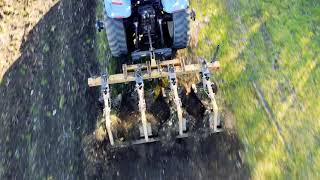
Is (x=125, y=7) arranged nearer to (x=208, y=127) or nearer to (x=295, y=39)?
(x=208, y=127)

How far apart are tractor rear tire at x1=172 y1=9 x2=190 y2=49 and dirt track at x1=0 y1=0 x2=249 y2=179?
156 centimetres

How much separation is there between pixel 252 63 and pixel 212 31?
96 centimetres

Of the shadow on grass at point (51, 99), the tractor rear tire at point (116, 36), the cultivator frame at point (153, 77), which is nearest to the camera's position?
the cultivator frame at point (153, 77)

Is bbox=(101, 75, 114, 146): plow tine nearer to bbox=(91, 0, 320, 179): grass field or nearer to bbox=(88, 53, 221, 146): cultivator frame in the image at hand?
bbox=(88, 53, 221, 146): cultivator frame

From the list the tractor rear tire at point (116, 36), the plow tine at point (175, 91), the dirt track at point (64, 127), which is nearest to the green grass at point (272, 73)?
the dirt track at point (64, 127)

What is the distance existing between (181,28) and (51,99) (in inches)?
97.3

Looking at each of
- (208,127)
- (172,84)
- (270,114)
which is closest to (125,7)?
(172,84)

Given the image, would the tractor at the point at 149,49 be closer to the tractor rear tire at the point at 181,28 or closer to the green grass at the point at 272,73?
the tractor rear tire at the point at 181,28

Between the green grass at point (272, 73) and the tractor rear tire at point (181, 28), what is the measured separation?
24.8 inches

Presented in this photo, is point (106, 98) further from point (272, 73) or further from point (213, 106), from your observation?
point (272, 73)

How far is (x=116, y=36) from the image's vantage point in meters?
6.86

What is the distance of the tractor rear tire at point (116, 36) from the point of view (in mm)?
6618

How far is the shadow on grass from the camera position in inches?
271

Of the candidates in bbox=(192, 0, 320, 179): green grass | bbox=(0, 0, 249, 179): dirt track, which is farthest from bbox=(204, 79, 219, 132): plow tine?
bbox=(192, 0, 320, 179): green grass
